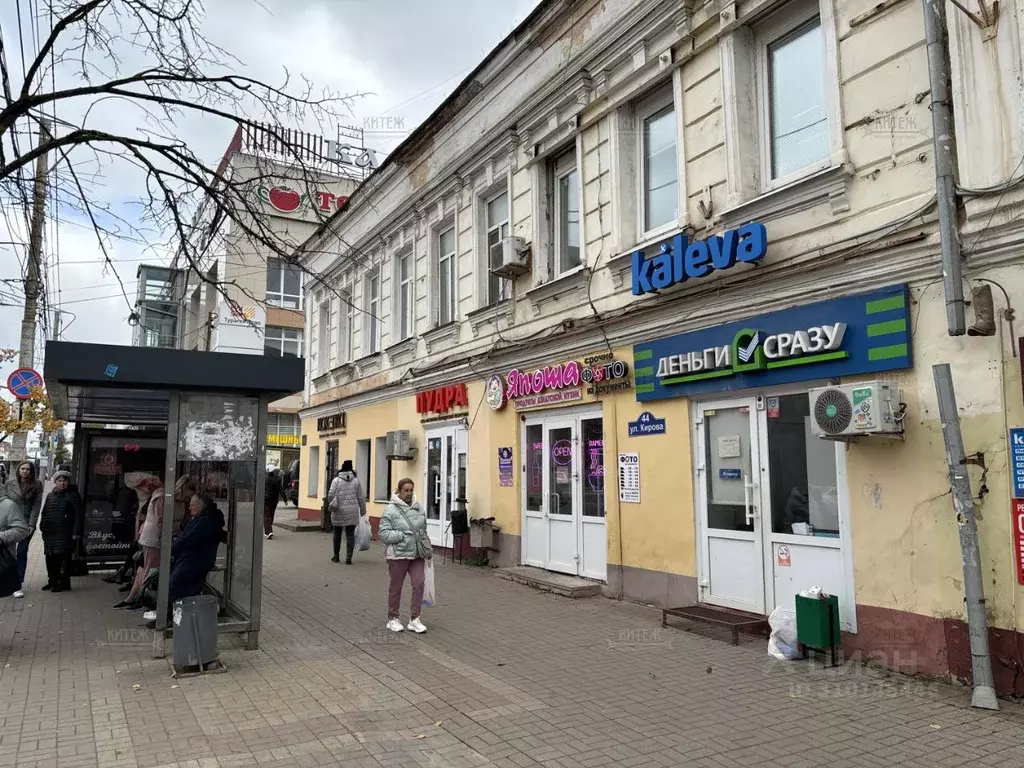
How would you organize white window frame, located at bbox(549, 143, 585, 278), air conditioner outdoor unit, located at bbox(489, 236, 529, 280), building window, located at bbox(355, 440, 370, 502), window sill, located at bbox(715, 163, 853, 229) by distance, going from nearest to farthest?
window sill, located at bbox(715, 163, 853, 229), white window frame, located at bbox(549, 143, 585, 278), air conditioner outdoor unit, located at bbox(489, 236, 529, 280), building window, located at bbox(355, 440, 370, 502)

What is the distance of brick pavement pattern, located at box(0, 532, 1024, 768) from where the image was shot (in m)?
4.35

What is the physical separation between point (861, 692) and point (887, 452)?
6.27ft

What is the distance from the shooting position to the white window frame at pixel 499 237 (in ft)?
38.9

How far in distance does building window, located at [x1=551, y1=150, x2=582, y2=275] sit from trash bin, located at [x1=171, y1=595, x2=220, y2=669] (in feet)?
21.6

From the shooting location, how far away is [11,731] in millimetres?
4707

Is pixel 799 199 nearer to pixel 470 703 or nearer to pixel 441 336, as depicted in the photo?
pixel 470 703

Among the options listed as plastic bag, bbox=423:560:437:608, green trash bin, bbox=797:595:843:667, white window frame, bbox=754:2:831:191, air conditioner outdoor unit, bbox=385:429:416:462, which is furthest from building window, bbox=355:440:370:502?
green trash bin, bbox=797:595:843:667

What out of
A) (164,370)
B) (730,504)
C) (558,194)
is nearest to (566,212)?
(558,194)

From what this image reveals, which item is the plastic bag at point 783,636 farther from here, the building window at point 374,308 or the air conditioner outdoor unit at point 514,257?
the building window at point 374,308

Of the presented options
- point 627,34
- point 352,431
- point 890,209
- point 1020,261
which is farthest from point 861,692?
point 352,431

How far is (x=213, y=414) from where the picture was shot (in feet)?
22.7

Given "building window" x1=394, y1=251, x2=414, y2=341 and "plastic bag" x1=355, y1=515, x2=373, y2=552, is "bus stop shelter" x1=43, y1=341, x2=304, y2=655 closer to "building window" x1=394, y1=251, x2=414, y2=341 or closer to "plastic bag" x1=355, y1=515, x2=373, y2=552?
"plastic bag" x1=355, y1=515, x2=373, y2=552

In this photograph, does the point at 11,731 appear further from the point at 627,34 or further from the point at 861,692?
the point at 627,34

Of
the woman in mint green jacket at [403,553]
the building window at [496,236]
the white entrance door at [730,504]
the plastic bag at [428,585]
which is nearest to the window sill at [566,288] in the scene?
the building window at [496,236]
